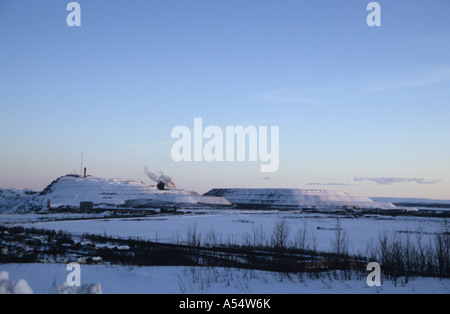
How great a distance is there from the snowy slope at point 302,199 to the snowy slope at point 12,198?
51.7m

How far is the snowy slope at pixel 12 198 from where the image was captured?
8087 centimetres

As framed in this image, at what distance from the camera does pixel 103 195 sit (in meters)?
83.6

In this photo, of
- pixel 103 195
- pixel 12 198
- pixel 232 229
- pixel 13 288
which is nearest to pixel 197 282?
pixel 13 288

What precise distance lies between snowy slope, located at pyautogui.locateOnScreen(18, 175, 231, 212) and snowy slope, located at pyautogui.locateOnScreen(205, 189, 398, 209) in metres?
17.6

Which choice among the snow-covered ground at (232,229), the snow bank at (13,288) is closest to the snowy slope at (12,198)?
the snow-covered ground at (232,229)

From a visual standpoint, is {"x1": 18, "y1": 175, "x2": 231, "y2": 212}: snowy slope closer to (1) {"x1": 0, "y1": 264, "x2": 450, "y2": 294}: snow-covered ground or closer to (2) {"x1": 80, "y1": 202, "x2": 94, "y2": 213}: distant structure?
(2) {"x1": 80, "y1": 202, "x2": 94, "y2": 213}: distant structure

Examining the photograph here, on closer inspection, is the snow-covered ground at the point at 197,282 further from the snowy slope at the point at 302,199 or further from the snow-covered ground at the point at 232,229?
the snowy slope at the point at 302,199

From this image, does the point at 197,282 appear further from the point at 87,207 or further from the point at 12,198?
the point at 12,198

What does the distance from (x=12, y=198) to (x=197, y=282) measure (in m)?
85.5

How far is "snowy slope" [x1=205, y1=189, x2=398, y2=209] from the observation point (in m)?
104
